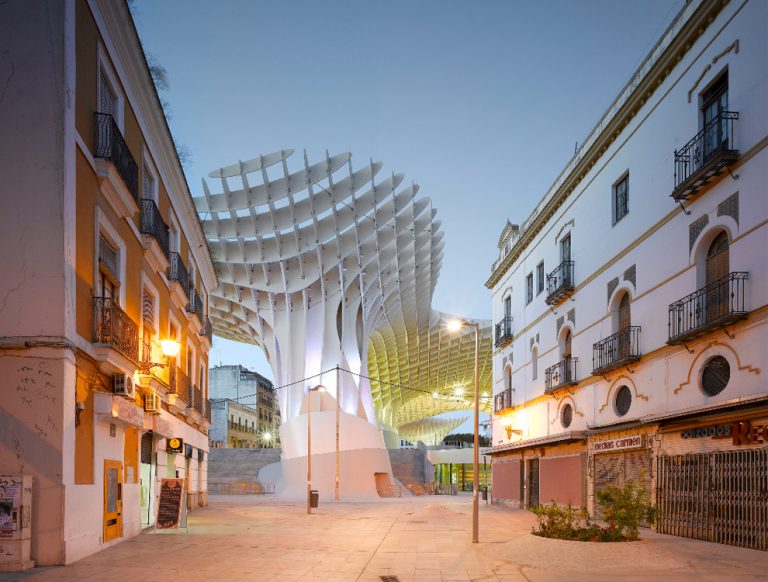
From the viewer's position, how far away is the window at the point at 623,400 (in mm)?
26600

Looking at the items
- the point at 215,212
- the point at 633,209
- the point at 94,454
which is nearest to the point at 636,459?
the point at 633,209

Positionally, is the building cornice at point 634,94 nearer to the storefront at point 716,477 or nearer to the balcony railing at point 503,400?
the balcony railing at point 503,400

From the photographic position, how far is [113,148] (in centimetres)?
1712

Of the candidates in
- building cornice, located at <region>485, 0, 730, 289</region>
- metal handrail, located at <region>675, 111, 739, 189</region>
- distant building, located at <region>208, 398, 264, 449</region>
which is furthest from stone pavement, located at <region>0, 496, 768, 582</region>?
distant building, located at <region>208, 398, 264, 449</region>

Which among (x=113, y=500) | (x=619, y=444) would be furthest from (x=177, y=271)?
(x=619, y=444)

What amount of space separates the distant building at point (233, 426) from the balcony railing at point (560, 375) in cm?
6853

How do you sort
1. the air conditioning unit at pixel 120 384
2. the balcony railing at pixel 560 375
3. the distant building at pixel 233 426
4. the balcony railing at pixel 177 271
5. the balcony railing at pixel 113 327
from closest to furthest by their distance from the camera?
the balcony railing at pixel 113 327, the air conditioning unit at pixel 120 384, the balcony railing at pixel 177 271, the balcony railing at pixel 560 375, the distant building at pixel 233 426

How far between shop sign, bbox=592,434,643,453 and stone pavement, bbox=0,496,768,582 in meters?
2.80

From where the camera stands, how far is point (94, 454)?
648 inches

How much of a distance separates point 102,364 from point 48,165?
4419mm

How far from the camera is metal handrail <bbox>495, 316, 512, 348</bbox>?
43.7m

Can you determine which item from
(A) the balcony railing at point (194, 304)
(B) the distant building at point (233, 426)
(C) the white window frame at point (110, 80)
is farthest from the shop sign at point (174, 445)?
(B) the distant building at point (233, 426)

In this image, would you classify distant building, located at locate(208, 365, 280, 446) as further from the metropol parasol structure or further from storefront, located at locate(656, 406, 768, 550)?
storefront, located at locate(656, 406, 768, 550)

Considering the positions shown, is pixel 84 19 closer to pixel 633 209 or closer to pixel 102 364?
pixel 102 364
